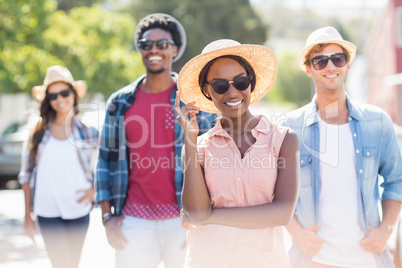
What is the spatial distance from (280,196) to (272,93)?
280 ft

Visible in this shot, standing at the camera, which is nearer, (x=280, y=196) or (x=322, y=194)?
(x=280, y=196)

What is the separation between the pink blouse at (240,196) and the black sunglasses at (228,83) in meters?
0.20

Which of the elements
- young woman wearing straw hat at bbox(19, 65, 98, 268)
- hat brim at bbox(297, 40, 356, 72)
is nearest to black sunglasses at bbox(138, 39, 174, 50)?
hat brim at bbox(297, 40, 356, 72)

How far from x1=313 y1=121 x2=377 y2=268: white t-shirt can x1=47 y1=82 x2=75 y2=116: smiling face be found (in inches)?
102

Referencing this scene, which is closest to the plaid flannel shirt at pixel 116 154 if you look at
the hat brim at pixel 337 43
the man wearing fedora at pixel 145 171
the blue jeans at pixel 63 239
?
the man wearing fedora at pixel 145 171

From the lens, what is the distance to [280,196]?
271 cm

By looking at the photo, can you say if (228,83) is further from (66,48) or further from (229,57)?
(66,48)

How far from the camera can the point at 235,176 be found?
2734 millimetres

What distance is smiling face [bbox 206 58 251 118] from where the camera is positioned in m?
2.85

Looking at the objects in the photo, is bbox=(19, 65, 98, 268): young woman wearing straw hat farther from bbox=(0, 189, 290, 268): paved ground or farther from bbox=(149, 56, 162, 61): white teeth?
Answer: bbox=(0, 189, 290, 268): paved ground

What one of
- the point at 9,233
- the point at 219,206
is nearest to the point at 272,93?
the point at 9,233

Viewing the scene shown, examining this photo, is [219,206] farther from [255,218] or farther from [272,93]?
[272,93]

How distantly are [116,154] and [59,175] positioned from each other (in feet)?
3.26

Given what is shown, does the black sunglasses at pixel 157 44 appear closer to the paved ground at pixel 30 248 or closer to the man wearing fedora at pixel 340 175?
the man wearing fedora at pixel 340 175
